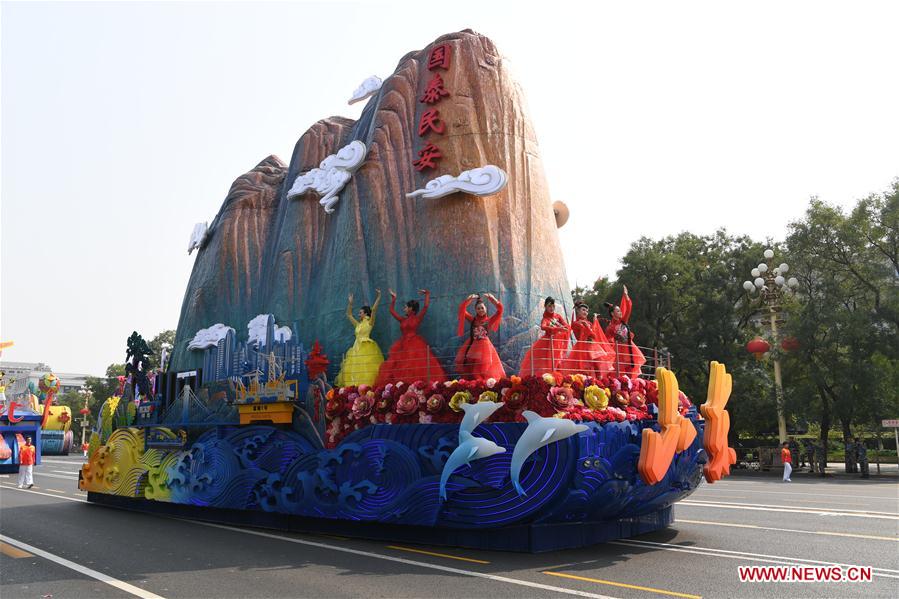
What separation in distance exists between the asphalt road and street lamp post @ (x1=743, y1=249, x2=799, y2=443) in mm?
13602

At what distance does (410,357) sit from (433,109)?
6025 millimetres

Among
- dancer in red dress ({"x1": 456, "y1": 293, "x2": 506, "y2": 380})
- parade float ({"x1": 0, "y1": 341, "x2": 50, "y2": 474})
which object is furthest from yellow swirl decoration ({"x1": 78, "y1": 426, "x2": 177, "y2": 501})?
parade float ({"x1": 0, "y1": 341, "x2": 50, "y2": 474})

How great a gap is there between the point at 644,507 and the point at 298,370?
22.5 ft

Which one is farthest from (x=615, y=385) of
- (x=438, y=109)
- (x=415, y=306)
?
(x=438, y=109)

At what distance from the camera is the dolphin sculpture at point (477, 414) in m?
10.5

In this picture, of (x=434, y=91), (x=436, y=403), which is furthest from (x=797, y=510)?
(x=434, y=91)

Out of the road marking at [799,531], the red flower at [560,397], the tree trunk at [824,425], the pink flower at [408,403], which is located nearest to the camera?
the red flower at [560,397]

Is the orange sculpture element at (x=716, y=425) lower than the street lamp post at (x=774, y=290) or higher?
lower

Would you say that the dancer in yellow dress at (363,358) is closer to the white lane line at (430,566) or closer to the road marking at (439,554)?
the white lane line at (430,566)

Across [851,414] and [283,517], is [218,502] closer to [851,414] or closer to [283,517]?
[283,517]

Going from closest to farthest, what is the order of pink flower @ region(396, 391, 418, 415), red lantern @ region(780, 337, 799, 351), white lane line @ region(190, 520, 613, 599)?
white lane line @ region(190, 520, 613, 599), pink flower @ region(396, 391, 418, 415), red lantern @ region(780, 337, 799, 351)

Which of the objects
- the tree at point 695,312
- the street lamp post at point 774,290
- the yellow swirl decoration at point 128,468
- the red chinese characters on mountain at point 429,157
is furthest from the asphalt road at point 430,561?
the tree at point 695,312

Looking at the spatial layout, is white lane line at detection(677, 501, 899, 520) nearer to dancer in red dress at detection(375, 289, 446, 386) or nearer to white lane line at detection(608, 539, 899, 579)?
white lane line at detection(608, 539, 899, 579)

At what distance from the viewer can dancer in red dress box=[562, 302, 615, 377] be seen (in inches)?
455
